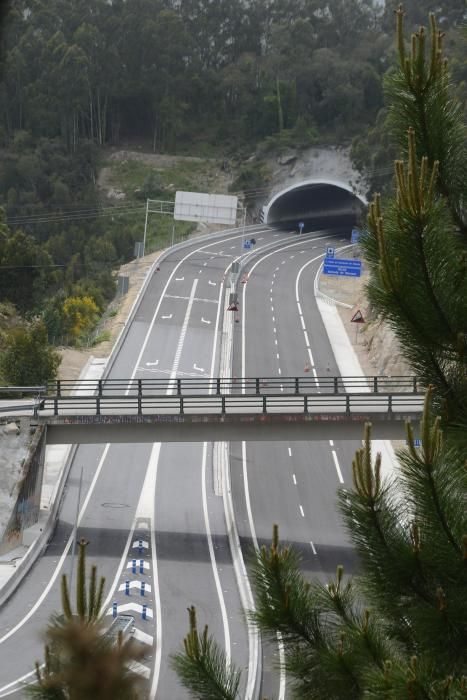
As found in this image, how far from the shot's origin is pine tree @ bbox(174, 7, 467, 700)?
25.3 ft

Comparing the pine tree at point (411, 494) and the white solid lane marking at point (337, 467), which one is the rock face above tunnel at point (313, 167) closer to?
the white solid lane marking at point (337, 467)

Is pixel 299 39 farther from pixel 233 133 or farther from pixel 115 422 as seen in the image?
pixel 115 422

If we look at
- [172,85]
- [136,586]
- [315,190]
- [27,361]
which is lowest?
[136,586]

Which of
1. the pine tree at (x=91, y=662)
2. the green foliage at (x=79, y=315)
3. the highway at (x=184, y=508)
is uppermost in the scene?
the green foliage at (x=79, y=315)

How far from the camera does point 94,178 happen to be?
5049 inches

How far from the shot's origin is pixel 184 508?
1638 inches

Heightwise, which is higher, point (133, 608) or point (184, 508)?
point (184, 508)

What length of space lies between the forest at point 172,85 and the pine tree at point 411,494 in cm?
10852

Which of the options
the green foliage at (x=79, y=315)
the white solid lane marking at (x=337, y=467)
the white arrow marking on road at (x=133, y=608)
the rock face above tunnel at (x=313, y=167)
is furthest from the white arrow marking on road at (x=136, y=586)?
the rock face above tunnel at (x=313, y=167)

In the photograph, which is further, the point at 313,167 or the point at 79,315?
the point at 313,167

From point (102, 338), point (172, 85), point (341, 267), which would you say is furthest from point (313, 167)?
point (102, 338)

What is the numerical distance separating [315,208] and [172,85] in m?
26.6

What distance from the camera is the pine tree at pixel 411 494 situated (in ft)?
25.3

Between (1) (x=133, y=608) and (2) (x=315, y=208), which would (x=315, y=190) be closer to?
(2) (x=315, y=208)
